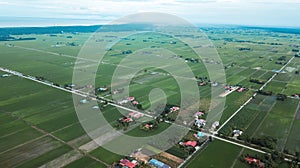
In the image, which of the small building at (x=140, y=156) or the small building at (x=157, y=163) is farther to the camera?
the small building at (x=140, y=156)

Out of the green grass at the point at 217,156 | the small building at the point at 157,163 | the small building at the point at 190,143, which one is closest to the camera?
the small building at the point at 157,163

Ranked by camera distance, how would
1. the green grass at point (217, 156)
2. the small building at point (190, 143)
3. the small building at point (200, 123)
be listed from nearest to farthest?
1. the green grass at point (217, 156)
2. the small building at point (190, 143)
3. the small building at point (200, 123)

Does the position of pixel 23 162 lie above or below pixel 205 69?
below

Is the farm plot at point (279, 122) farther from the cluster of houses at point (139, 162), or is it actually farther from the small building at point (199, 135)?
the cluster of houses at point (139, 162)

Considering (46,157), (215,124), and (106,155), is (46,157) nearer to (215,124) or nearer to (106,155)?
(106,155)

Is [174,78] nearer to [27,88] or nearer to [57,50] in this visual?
[27,88]

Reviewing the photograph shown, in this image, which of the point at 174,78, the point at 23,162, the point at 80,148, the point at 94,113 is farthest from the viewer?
the point at 174,78

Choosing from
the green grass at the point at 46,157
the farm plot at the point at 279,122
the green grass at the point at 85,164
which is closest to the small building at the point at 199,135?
Result: the farm plot at the point at 279,122

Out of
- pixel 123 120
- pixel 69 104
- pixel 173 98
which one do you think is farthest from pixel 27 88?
pixel 173 98

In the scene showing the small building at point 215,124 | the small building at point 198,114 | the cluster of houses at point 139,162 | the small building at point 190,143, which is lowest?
the cluster of houses at point 139,162

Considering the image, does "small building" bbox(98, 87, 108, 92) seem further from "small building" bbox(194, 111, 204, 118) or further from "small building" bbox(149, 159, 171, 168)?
"small building" bbox(149, 159, 171, 168)

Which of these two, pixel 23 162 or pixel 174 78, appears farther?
pixel 174 78
